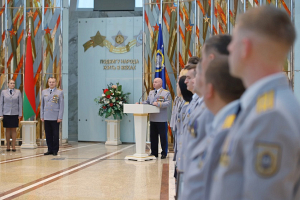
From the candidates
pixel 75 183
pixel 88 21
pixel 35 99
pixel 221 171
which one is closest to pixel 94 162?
pixel 75 183

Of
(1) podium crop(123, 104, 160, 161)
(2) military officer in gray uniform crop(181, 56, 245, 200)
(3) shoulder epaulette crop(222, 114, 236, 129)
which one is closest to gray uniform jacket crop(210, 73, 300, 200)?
(3) shoulder epaulette crop(222, 114, 236, 129)

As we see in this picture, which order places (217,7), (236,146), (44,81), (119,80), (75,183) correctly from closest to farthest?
(236,146)
(75,183)
(217,7)
(44,81)
(119,80)

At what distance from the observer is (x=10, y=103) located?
8.34 m

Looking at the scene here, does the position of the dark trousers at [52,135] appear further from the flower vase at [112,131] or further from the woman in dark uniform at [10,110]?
the flower vase at [112,131]

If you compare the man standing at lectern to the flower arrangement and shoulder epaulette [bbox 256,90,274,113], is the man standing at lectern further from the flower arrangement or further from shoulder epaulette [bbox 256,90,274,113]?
shoulder epaulette [bbox 256,90,274,113]

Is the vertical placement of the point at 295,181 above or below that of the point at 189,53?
below

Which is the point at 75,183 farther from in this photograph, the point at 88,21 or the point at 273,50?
the point at 88,21

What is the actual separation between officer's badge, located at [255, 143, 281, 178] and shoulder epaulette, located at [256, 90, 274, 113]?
7 cm

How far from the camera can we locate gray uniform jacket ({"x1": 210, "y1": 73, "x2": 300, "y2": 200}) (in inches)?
30.9

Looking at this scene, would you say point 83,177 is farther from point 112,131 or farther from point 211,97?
point 112,131

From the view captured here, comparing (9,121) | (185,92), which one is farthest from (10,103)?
(185,92)

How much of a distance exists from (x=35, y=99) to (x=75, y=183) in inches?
190

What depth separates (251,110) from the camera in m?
0.85

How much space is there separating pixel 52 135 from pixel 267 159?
7.31 meters
